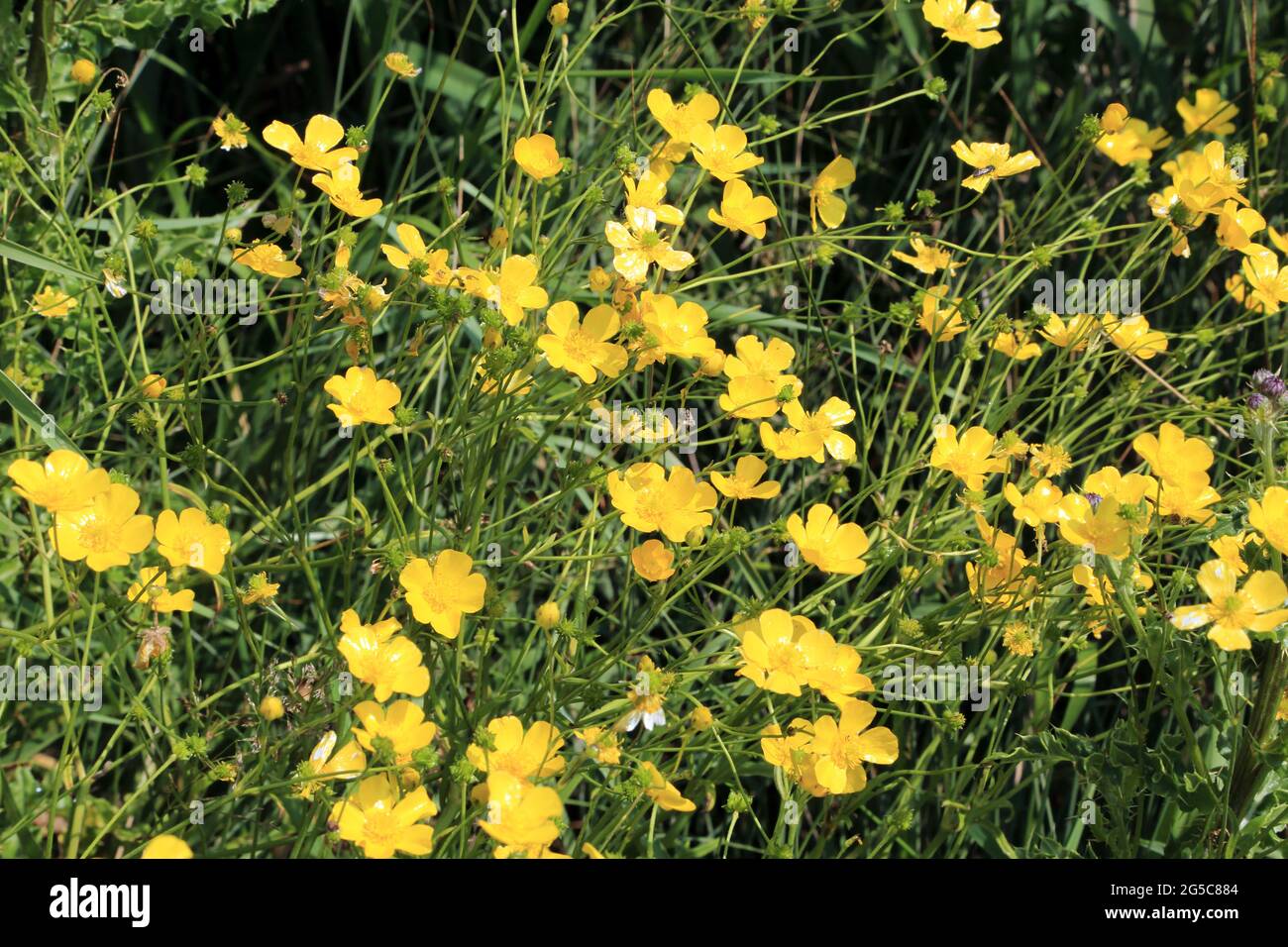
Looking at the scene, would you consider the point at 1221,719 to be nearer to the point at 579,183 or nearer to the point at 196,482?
the point at 579,183

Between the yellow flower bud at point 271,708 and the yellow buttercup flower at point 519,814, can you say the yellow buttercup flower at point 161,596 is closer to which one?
the yellow flower bud at point 271,708

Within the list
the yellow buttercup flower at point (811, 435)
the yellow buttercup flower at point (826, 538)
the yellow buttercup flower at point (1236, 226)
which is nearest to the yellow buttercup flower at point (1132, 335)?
the yellow buttercup flower at point (1236, 226)

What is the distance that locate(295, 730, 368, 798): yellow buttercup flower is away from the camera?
4.07 ft

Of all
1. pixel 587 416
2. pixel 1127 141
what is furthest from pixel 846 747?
pixel 1127 141

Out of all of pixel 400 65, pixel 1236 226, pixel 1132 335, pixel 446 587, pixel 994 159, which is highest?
pixel 400 65

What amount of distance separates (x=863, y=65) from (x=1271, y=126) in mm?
732

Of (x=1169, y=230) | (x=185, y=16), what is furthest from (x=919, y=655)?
(x=185, y=16)

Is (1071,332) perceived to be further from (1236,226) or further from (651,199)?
(651,199)

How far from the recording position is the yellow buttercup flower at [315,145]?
4.99 feet

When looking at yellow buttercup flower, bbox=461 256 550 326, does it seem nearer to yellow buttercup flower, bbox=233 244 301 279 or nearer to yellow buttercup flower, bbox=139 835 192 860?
yellow buttercup flower, bbox=233 244 301 279

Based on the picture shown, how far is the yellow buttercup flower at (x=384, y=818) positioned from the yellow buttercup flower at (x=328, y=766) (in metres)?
0.02

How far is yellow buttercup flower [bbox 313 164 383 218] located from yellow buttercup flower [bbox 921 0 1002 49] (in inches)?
31.8

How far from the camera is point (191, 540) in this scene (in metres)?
1.34

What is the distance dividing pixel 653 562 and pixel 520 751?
0.26m
